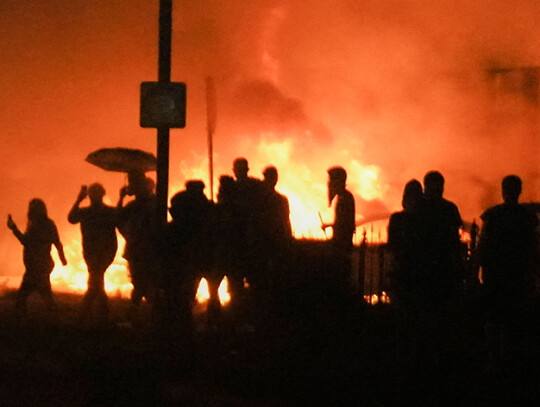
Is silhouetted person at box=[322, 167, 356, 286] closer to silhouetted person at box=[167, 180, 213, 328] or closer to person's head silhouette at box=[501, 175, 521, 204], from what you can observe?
silhouetted person at box=[167, 180, 213, 328]

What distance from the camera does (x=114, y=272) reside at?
20.2 metres

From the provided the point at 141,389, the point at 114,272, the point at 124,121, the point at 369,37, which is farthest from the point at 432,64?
the point at 141,389

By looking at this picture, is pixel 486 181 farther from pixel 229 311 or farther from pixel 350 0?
pixel 229 311

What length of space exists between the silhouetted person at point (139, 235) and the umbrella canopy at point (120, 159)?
185cm

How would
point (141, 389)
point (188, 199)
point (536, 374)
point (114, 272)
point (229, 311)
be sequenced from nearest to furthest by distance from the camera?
point (141, 389) → point (536, 374) → point (188, 199) → point (229, 311) → point (114, 272)

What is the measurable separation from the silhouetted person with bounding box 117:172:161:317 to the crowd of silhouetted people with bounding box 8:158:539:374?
0.02 metres

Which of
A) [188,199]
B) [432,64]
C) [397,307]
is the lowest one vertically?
[397,307]

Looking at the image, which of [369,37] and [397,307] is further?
[369,37]

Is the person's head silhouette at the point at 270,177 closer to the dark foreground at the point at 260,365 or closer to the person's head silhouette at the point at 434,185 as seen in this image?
the dark foreground at the point at 260,365

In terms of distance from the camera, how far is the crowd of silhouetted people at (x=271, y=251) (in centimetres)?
777

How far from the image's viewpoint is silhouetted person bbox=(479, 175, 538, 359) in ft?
26.2

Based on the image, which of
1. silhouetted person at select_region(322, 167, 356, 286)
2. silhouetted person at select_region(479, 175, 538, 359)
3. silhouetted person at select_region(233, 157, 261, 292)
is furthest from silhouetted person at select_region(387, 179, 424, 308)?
silhouetted person at select_region(233, 157, 261, 292)

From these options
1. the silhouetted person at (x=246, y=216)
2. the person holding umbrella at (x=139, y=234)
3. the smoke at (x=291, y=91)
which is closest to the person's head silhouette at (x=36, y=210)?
the person holding umbrella at (x=139, y=234)

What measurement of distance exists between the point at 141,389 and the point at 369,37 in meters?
14.6
